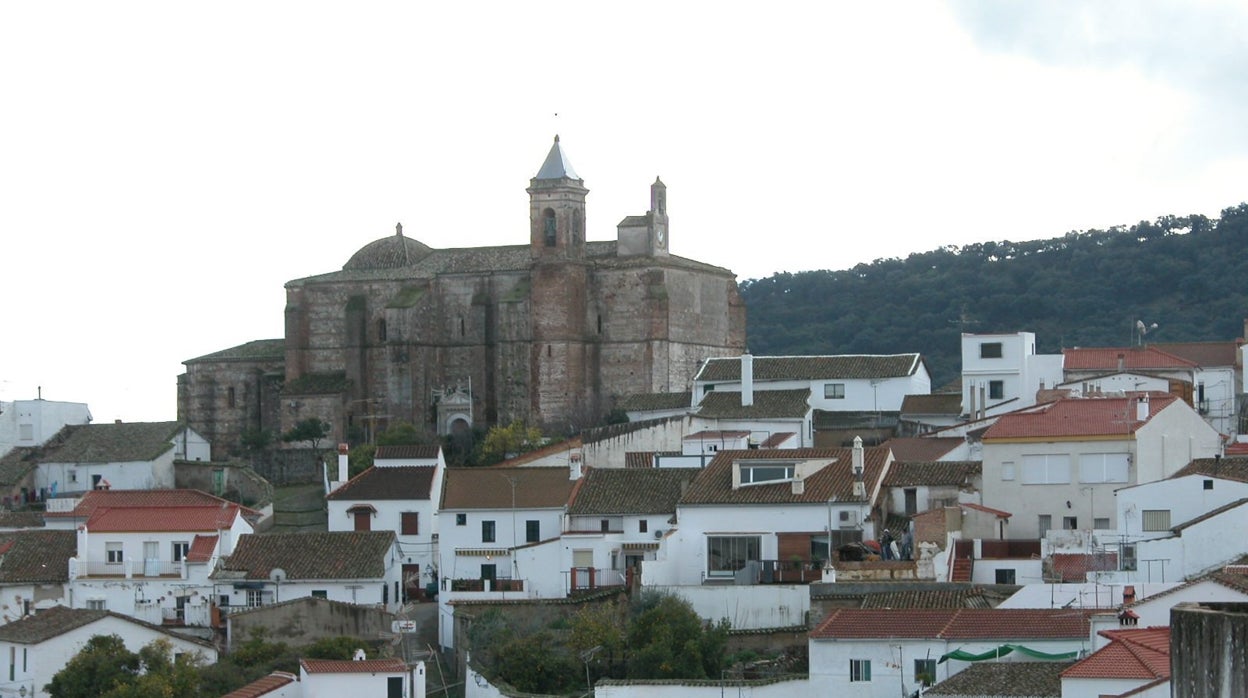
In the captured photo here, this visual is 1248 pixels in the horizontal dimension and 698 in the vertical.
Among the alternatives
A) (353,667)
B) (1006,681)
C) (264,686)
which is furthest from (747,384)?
(1006,681)

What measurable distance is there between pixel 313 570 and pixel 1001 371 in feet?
74.4

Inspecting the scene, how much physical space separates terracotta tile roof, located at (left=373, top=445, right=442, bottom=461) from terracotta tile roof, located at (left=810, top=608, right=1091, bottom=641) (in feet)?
76.3

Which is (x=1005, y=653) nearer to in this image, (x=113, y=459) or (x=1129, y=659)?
(x=1129, y=659)

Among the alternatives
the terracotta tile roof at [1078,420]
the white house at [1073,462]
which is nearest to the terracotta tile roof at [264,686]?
the white house at [1073,462]

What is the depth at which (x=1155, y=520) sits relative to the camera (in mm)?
40438

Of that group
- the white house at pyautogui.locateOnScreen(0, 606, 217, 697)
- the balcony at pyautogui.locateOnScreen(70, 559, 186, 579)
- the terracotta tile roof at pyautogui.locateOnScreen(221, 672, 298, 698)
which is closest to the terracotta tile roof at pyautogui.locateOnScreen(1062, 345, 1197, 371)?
the balcony at pyautogui.locateOnScreen(70, 559, 186, 579)

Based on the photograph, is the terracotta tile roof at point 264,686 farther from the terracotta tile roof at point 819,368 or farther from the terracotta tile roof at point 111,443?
the terracotta tile roof at point 111,443

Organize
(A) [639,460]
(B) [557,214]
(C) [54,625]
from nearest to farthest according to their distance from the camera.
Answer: (C) [54,625] → (A) [639,460] → (B) [557,214]

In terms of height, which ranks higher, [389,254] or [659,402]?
[389,254]

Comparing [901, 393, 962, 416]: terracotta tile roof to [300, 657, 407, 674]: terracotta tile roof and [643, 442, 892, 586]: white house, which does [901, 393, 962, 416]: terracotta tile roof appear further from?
[300, 657, 407, 674]: terracotta tile roof

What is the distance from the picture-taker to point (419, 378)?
263 ft

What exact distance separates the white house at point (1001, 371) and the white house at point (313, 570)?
19.5 metres

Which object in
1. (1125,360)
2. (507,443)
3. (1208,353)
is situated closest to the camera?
(1125,360)

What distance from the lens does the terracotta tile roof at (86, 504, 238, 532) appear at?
166 feet
